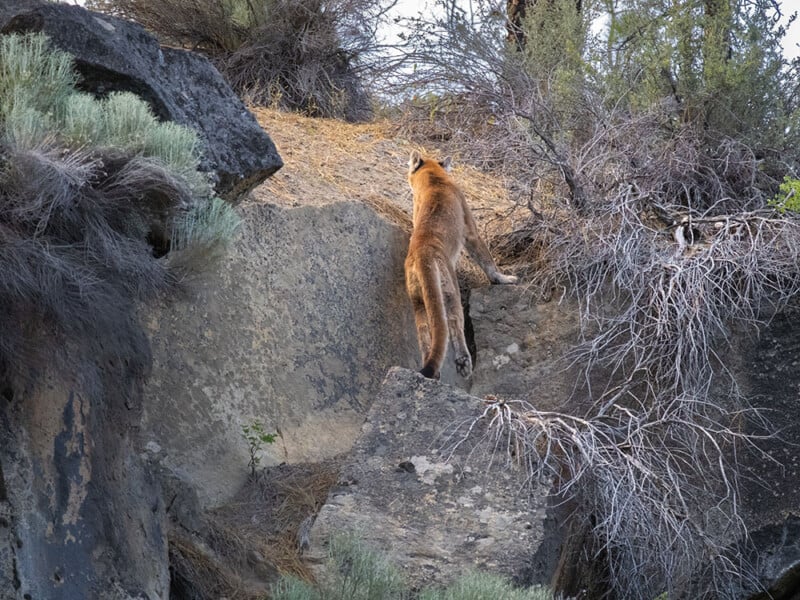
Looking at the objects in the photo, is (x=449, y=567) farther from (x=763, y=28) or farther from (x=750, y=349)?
(x=763, y=28)

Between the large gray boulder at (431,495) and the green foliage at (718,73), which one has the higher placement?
the green foliage at (718,73)

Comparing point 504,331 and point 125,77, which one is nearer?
point 125,77

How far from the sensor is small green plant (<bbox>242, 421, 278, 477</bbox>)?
703 centimetres

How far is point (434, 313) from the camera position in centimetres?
805

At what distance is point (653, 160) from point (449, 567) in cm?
455

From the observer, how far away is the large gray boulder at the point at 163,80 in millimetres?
5898

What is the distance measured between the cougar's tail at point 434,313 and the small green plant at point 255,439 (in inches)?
43.4

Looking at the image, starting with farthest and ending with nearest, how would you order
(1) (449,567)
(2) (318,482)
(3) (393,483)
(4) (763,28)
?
(4) (763,28)
(2) (318,482)
(3) (393,483)
(1) (449,567)

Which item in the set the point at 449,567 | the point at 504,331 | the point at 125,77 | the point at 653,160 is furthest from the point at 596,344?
the point at 125,77

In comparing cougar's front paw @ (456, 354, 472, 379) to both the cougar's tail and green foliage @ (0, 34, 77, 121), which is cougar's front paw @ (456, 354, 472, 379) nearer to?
the cougar's tail

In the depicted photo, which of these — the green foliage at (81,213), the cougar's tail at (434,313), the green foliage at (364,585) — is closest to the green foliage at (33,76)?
the green foliage at (81,213)

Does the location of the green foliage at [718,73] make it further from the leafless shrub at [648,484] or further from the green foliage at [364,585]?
the green foliage at [364,585]

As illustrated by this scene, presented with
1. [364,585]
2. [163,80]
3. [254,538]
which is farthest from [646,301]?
[364,585]

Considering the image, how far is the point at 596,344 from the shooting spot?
316 inches
